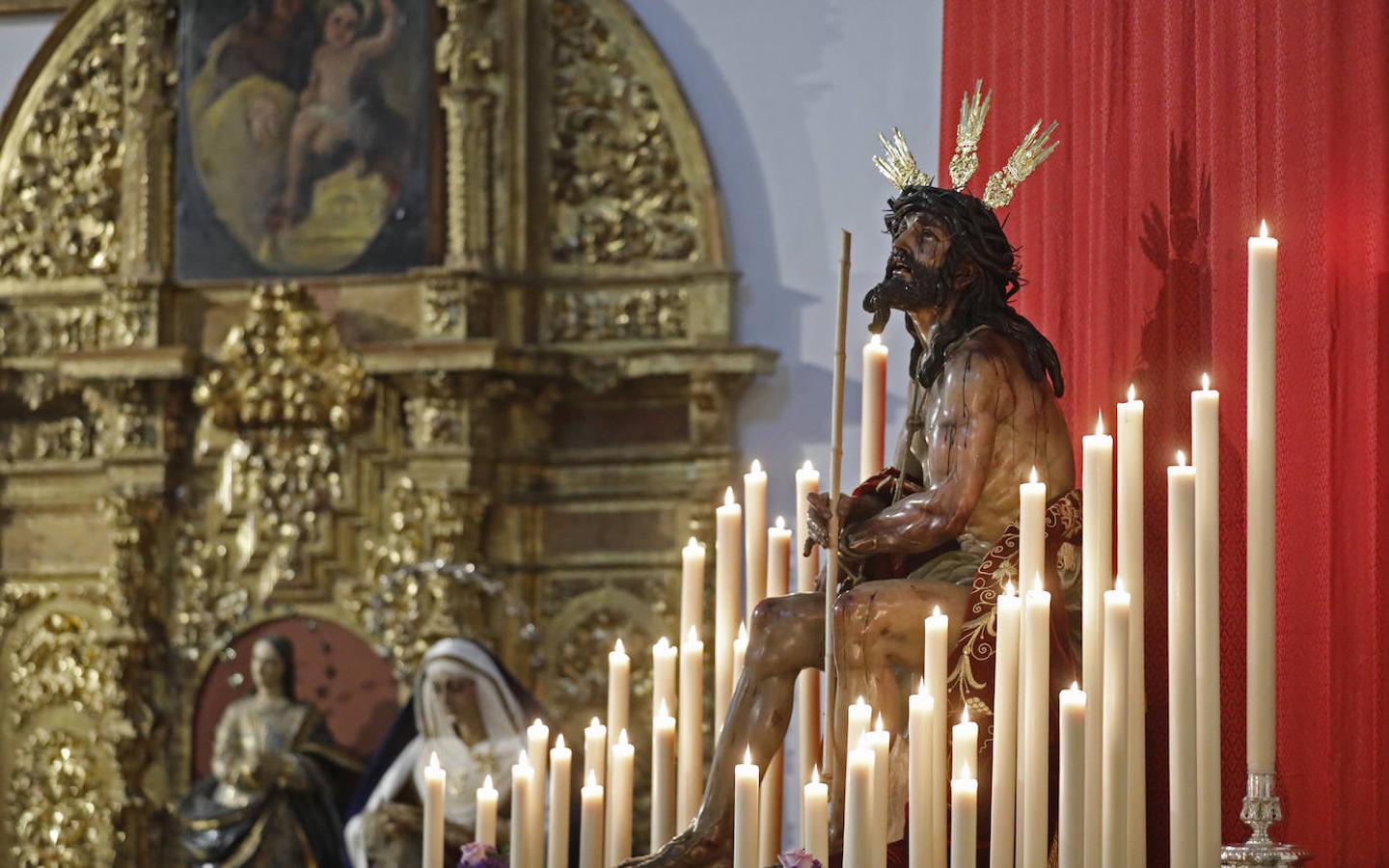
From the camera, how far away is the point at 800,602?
11.7 ft

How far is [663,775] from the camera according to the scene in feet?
12.4

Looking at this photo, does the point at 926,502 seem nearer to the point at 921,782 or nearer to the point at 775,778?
the point at 775,778

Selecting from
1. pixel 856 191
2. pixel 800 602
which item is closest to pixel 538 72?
pixel 856 191

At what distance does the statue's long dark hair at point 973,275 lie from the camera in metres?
3.69

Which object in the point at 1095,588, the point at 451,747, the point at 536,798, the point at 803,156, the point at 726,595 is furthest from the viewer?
the point at 803,156

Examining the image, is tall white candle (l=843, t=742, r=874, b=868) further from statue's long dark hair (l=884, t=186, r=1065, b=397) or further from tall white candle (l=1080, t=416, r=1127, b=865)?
statue's long dark hair (l=884, t=186, r=1065, b=397)

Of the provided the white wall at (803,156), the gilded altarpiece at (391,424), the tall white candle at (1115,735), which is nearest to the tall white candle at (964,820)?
the tall white candle at (1115,735)

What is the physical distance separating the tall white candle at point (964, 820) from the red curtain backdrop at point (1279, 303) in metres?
0.70

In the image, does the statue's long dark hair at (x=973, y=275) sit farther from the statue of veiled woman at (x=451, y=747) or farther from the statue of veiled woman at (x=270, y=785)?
the statue of veiled woman at (x=270, y=785)

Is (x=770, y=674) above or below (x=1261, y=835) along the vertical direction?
above

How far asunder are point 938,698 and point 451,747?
323 centimetres

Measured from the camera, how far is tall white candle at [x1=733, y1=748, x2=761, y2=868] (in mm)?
3094

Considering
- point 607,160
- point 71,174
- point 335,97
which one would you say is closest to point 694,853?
point 607,160

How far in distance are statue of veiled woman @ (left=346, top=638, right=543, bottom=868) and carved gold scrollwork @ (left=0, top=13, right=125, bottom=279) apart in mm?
2316
